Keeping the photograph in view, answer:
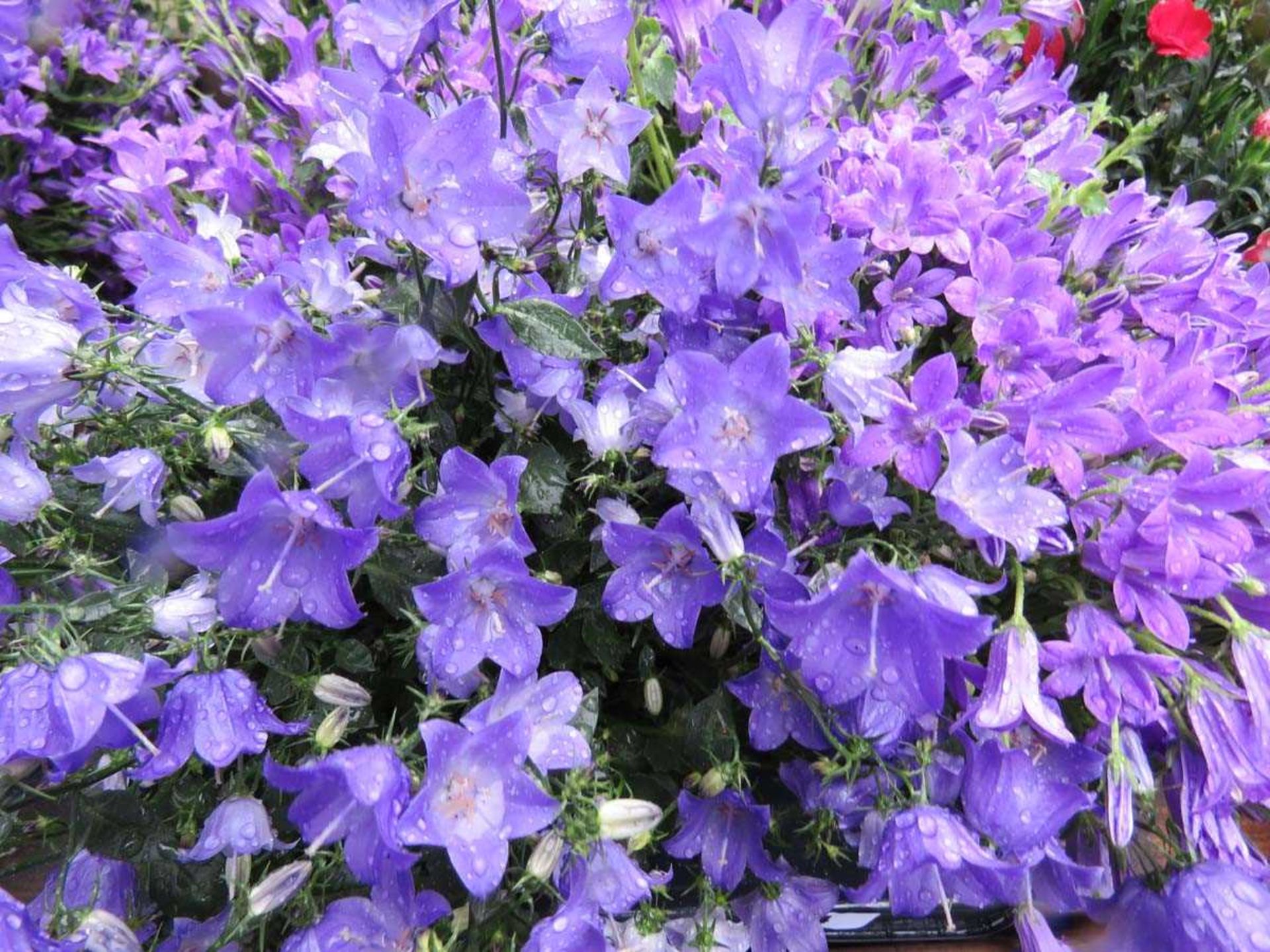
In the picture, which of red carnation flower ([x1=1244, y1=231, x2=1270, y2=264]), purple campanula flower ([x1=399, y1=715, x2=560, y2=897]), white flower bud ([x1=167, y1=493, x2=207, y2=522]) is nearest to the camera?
purple campanula flower ([x1=399, y1=715, x2=560, y2=897])

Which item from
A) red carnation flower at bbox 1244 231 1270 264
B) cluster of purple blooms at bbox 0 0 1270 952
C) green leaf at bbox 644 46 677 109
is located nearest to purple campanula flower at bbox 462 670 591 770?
cluster of purple blooms at bbox 0 0 1270 952

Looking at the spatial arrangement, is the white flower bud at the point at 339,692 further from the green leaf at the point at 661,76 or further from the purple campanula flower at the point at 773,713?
the green leaf at the point at 661,76

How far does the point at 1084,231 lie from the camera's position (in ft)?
2.60

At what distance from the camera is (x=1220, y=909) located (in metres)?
0.62

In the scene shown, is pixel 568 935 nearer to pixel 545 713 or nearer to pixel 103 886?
pixel 545 713

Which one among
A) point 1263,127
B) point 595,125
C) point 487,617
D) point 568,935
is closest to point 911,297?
point 595,125

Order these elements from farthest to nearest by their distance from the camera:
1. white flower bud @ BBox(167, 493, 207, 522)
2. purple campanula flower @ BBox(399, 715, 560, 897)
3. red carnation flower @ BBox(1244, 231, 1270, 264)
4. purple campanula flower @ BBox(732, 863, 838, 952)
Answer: red carnation flower @ BBox(1244, 231, 1270, 264) → purple campanula flower @ BBox(732, 863, 838, 952) → white flower bud @ BBox(167, 493, 207, 522) → purple campanula flower @ BBox(399, 715, 560, 897)

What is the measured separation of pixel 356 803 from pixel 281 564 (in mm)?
146

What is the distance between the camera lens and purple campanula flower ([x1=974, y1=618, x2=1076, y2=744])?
57cm

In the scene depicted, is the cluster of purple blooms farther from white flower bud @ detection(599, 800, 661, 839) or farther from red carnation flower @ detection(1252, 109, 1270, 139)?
red carnation flower @ detection(1252, 109, 1270, 139)

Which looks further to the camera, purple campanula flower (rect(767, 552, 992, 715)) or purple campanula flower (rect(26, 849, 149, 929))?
purple campanula flower (rect(26, 849, 149, 929))

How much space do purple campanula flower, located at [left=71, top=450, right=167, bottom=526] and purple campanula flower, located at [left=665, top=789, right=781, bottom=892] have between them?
16.3 inches

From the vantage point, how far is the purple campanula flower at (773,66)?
0.62 m

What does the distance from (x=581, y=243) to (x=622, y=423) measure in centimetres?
16
